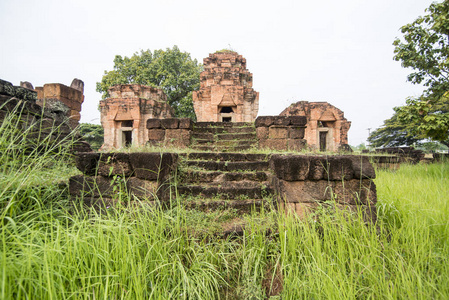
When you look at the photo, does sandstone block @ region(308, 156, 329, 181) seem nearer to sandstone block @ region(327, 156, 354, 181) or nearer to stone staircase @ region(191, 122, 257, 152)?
sandstone block @ region(327, 156, 354, 181)

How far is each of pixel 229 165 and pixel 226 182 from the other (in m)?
0.51

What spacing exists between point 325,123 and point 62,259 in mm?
12943

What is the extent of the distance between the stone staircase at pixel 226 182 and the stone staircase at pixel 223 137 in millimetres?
1540

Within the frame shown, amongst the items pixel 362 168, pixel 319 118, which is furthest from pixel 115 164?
pixel 319 118

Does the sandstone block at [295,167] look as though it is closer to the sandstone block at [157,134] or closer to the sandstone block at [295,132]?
the sandstone block at [295,132]

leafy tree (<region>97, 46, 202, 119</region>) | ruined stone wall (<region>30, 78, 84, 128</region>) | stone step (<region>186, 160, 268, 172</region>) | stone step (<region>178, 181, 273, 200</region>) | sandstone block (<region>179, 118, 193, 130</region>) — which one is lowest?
stone step (<region>178, 181, 273, 200</region>)

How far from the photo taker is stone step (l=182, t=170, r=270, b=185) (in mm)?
3516

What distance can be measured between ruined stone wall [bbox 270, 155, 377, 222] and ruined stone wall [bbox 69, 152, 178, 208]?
1.65m

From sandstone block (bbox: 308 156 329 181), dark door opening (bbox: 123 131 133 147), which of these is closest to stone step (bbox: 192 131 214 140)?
sandstone block (bbox: 308 156 329 181)

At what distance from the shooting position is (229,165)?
389cm

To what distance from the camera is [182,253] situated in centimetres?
191

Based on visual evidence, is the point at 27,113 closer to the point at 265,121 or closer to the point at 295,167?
the point at 295,167

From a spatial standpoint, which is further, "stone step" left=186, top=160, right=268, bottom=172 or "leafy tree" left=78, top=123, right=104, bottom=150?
"stone step" left=186, top=160, right=268, bottom=172

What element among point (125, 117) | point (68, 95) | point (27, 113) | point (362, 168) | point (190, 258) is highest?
point (125, 117)
